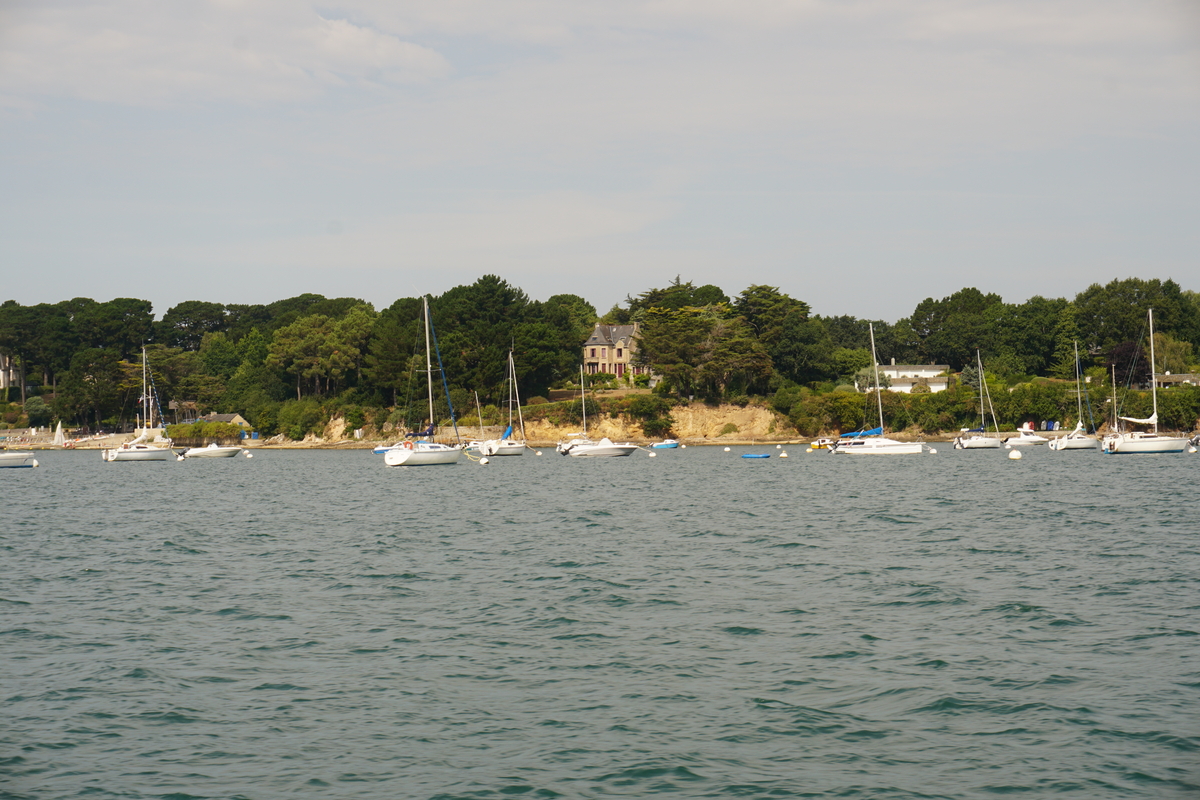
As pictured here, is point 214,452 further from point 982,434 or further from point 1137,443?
point 1137,443

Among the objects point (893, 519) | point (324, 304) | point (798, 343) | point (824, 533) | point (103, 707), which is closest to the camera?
point (103, 707)

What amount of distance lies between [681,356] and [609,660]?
3883 inches

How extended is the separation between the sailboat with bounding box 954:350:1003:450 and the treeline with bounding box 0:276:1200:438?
5.78ft

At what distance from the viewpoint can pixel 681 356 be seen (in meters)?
114

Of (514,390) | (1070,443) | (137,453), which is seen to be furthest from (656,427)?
(137,453)

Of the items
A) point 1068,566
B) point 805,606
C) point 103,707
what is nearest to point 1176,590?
point 1068,566

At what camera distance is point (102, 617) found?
19.4 metres

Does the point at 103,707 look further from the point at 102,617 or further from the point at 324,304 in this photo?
the point at 324,304

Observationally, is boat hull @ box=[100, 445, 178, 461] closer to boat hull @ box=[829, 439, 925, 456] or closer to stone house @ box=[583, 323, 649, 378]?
stone house @ box=[583, 323, 649, 378]

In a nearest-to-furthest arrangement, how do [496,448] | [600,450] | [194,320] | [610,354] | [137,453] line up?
1. [600,450]
2. [496,448]
3. [137,453]
4. [610,354]
5. [194,320]

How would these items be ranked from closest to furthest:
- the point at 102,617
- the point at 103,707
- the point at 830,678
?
the point at 103,707 < the point at 830,678 < the point at 102,617

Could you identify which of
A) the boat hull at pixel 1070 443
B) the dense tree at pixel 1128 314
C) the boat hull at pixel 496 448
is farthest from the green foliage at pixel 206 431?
the dense tree at pixel 1128 314

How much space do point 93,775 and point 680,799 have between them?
647cm

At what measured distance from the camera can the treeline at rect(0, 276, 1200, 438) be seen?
4318 inches
